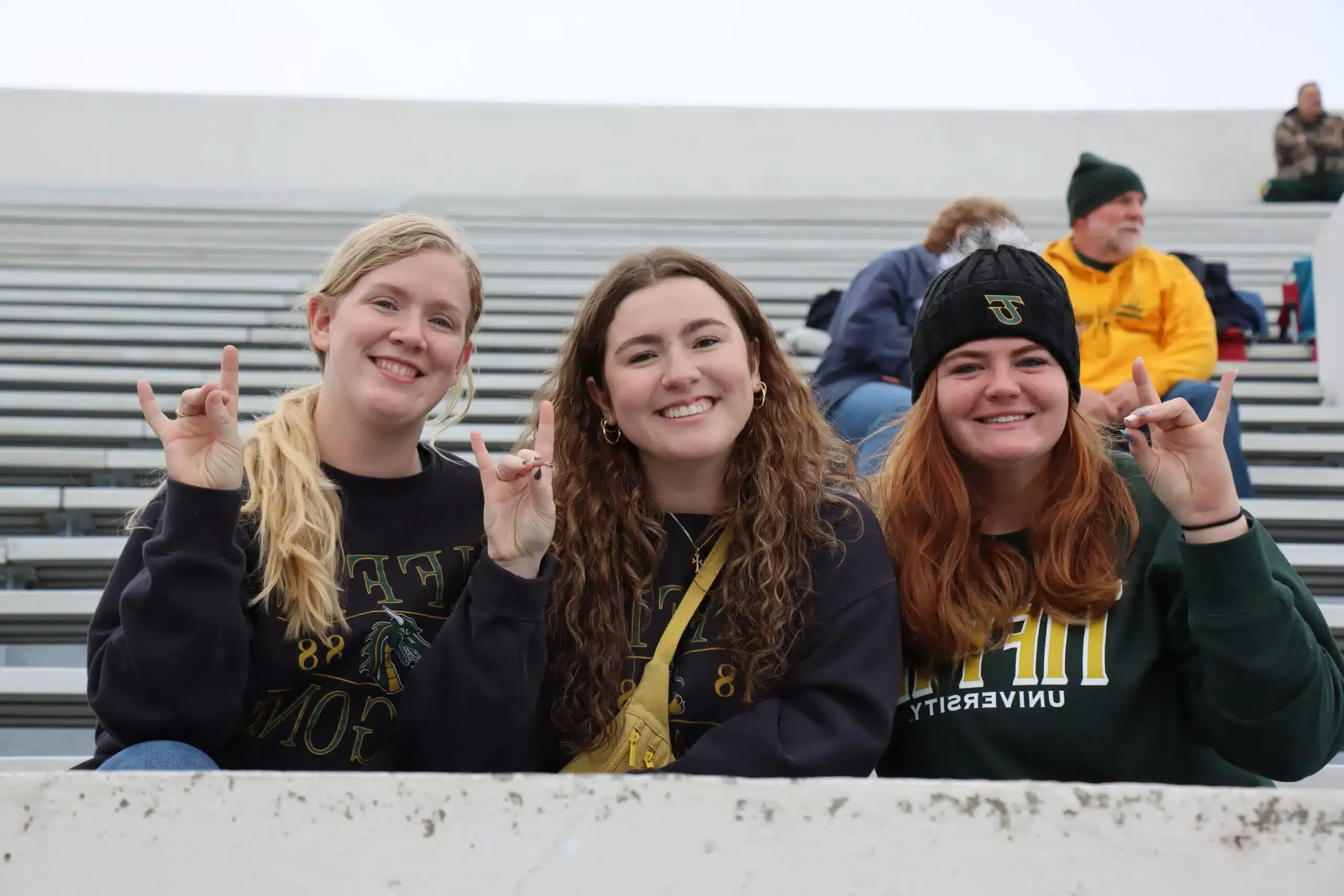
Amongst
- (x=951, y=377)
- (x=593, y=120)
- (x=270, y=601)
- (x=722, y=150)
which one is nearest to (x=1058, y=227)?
(x=722, y=150)

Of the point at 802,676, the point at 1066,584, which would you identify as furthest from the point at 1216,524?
the point at 802,676

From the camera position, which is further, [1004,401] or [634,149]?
[634,149]

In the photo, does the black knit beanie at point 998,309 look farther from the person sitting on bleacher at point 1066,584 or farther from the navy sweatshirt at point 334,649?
the navy sweatshirt at point 334,649

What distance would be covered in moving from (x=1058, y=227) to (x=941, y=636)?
5.64 meters

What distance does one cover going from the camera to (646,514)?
181cm

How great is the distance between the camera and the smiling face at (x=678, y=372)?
5.76 ft

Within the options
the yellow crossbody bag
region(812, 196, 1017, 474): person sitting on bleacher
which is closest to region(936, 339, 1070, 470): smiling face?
the yellow crossbody bag

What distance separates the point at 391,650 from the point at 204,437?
15.2 inches

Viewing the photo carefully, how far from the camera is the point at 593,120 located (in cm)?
802

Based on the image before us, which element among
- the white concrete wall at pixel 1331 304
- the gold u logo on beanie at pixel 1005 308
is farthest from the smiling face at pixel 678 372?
the white concrete wall at pixel 1331 304

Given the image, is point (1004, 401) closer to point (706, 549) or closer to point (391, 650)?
point (706, 549)

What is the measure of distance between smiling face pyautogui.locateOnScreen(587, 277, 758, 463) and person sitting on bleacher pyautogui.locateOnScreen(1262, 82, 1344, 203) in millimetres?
7000

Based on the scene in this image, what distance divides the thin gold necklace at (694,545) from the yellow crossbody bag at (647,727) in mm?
76

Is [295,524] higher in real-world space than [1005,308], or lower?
lower
